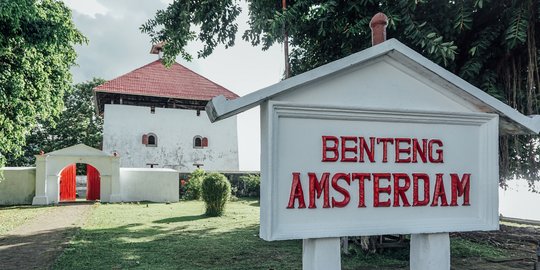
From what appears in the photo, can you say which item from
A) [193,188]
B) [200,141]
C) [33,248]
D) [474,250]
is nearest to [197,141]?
[200,141]

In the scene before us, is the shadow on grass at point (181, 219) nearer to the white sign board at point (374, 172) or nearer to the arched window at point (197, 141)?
the white sign board at point (374, 172)

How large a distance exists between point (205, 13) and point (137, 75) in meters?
19.4

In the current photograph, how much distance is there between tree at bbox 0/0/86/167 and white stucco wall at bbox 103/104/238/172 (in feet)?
29.6

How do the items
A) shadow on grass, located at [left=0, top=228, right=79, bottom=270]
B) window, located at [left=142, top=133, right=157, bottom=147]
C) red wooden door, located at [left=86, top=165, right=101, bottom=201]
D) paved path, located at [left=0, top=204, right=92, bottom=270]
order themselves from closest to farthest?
shadow on grass, located at [left=0, top=228, right=79, bottom=270]
paved path, located at [left=0, top=204, right=92, bottom=270]
red wooden door, located at [left=86, top=165, right=101, bottom=201]
window, located at [left=142, top=133, right=157, bottom=147]

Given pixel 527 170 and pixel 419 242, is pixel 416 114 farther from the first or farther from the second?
pixel 527 170

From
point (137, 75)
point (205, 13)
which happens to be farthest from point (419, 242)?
point (137, 75)

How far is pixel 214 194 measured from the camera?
42.9 ft

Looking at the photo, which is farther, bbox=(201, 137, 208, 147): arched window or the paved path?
bbox=(201, 137, 208, 147): arched window

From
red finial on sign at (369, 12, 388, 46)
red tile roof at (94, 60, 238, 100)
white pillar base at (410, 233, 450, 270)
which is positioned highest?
red tile roof at (94, 60, 238, 100)

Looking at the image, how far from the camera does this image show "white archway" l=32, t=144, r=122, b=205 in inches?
666

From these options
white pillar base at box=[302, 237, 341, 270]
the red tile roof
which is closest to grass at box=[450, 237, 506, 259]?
white pillar base at box=[302, 237, 341, 270]

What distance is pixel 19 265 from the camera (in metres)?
6.74

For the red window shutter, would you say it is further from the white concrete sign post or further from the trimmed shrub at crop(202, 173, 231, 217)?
the white concrete sign post

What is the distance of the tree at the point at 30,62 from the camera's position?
9.83m
